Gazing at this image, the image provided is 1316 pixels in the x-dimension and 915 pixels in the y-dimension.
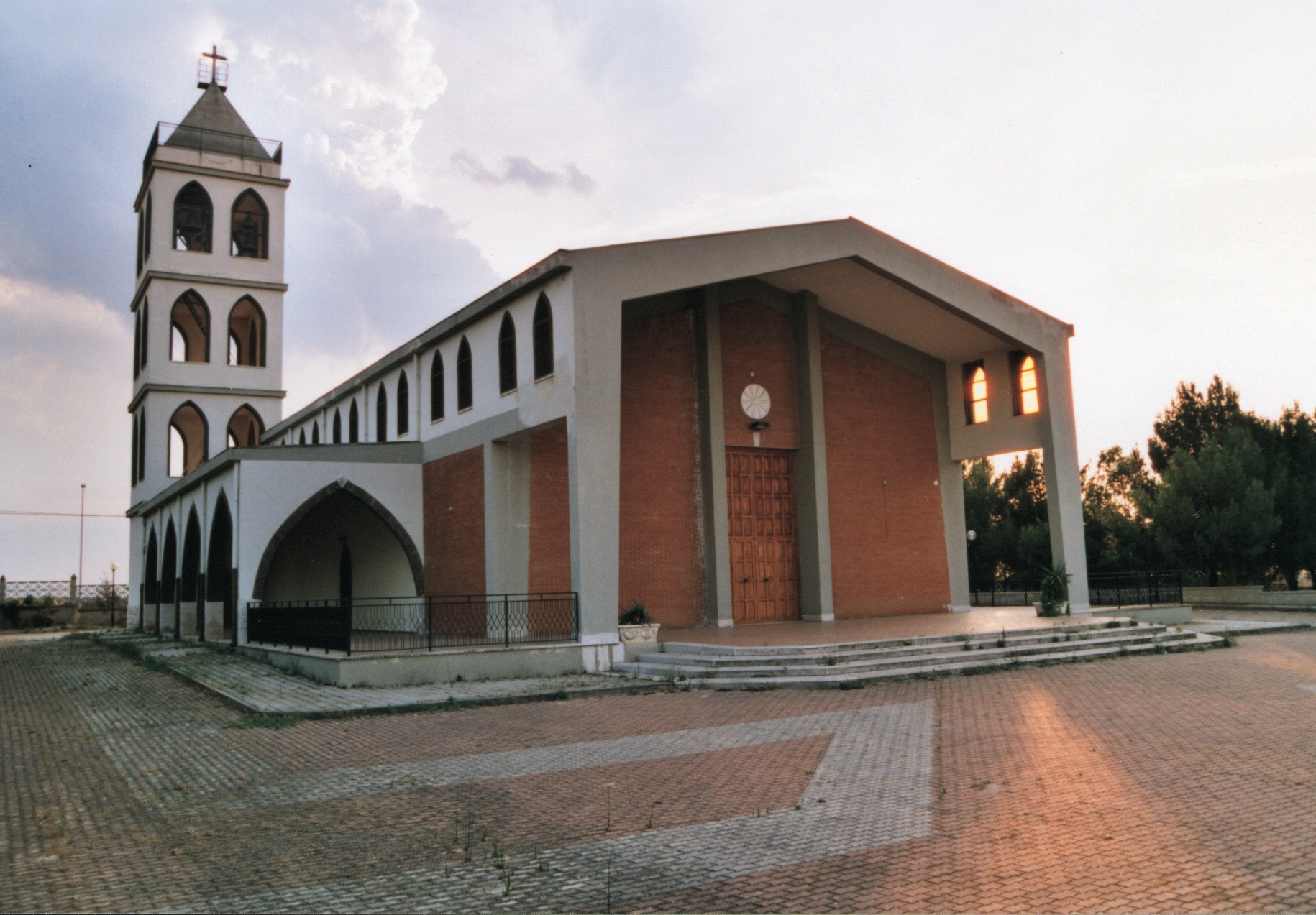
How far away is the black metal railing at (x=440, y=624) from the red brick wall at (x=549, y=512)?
81 cm

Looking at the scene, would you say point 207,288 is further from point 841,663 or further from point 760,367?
point 841,663

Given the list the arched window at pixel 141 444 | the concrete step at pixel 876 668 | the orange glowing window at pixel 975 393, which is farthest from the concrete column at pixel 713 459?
the arched window at pixel 141 444

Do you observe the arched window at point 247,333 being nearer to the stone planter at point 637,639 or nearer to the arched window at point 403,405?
the arched window at point 403,405

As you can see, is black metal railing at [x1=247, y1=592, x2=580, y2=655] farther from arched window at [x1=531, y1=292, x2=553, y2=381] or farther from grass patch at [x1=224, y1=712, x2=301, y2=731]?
arched window at [x1=531, y1=292, x2=553, y2=381]

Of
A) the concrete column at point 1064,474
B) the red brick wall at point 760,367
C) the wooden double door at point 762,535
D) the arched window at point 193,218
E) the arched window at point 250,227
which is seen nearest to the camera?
the concrete column at point 1064,474

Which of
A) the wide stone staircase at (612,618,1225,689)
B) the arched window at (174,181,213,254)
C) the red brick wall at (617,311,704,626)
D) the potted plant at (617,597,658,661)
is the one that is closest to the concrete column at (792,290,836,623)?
the red brick wall at (617,311,704,626)

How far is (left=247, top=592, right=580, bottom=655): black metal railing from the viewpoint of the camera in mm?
14344

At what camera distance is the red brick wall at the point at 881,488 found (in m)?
21.6

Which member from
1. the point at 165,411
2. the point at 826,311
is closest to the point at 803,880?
the point at 826,311

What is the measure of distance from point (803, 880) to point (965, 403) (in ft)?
62.7

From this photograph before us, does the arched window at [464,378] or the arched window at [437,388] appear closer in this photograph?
the arched window at [464,378]

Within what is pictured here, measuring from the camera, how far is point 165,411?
30.2 metres

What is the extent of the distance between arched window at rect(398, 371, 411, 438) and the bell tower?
9.41 metres

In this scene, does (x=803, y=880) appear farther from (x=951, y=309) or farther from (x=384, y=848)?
(x=951, y=309)
